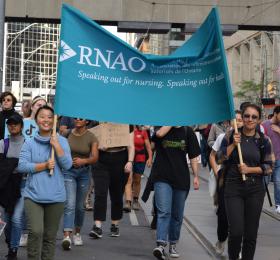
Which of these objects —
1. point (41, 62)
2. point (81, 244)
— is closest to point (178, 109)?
point (81, 244)

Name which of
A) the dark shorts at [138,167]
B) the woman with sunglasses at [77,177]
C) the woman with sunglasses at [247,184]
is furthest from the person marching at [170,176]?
the dark shorts at [138,167]

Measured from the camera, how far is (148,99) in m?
7.80

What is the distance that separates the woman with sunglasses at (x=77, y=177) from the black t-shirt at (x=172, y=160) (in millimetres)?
1014

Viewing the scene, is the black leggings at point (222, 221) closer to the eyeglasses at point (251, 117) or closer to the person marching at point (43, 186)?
the eyeglasses at point (251, 117)

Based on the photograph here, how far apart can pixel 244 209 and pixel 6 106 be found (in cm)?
392

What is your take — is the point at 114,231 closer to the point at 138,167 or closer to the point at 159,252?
the point at 159,252

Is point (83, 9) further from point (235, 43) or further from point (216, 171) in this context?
point (235, 43)

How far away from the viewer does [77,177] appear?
30.3 feet

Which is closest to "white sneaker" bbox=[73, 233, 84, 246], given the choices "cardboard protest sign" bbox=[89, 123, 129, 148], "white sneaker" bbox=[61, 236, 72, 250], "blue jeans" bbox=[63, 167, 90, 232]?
"blue jeans" bbox=[63, 167, 90, 232]

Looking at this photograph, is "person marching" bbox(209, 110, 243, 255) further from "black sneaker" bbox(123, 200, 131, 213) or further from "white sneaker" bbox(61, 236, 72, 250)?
"black sneaker" bbox(123, 200, 131, 213)

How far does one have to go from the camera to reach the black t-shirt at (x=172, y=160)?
849 centimetres

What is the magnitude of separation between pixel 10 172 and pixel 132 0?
12189mm

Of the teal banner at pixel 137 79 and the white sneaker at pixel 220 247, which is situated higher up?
the teal banner at pixel 137 79

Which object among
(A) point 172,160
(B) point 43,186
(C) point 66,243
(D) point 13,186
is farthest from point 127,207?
(B) point 43,186
